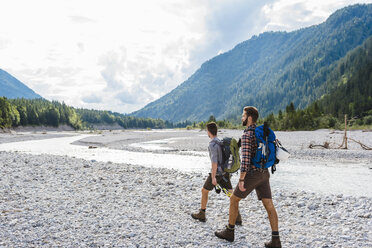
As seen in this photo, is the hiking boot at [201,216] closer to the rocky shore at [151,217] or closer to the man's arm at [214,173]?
the rocky shore at [151,217]

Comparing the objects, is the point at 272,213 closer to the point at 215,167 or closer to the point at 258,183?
the point at 258,183

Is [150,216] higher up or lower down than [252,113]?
lower down

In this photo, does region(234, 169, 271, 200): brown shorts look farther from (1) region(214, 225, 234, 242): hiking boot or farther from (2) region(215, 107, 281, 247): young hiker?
(1) region(214, 225, 234, 242): hiking boot

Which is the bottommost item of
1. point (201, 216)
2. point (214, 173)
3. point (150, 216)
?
point (150, 216)

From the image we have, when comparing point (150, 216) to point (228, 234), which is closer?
point (228, 234)

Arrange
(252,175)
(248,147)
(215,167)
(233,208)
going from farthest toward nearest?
(215,167) < (233,208) < (252,175) < (248,147)

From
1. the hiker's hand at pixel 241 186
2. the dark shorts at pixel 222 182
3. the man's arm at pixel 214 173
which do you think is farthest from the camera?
the dark shorts at pixel 222 182

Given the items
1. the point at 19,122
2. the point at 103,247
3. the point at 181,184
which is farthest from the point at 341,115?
the point at 19,122

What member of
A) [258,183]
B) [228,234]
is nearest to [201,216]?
[228,234]

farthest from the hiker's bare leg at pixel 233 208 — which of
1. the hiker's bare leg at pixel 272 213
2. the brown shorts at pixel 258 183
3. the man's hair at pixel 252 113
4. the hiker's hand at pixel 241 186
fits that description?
the man's hair at pixel 252 113

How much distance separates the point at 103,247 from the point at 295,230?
4865 millimetres

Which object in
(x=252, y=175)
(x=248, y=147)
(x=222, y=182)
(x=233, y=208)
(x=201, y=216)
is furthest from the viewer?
(x=201, y=216)

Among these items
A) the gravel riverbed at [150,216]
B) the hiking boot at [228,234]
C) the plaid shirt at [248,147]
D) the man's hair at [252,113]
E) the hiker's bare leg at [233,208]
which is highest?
the man's hair at [252,113]

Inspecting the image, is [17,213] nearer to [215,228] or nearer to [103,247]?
[103,247]
